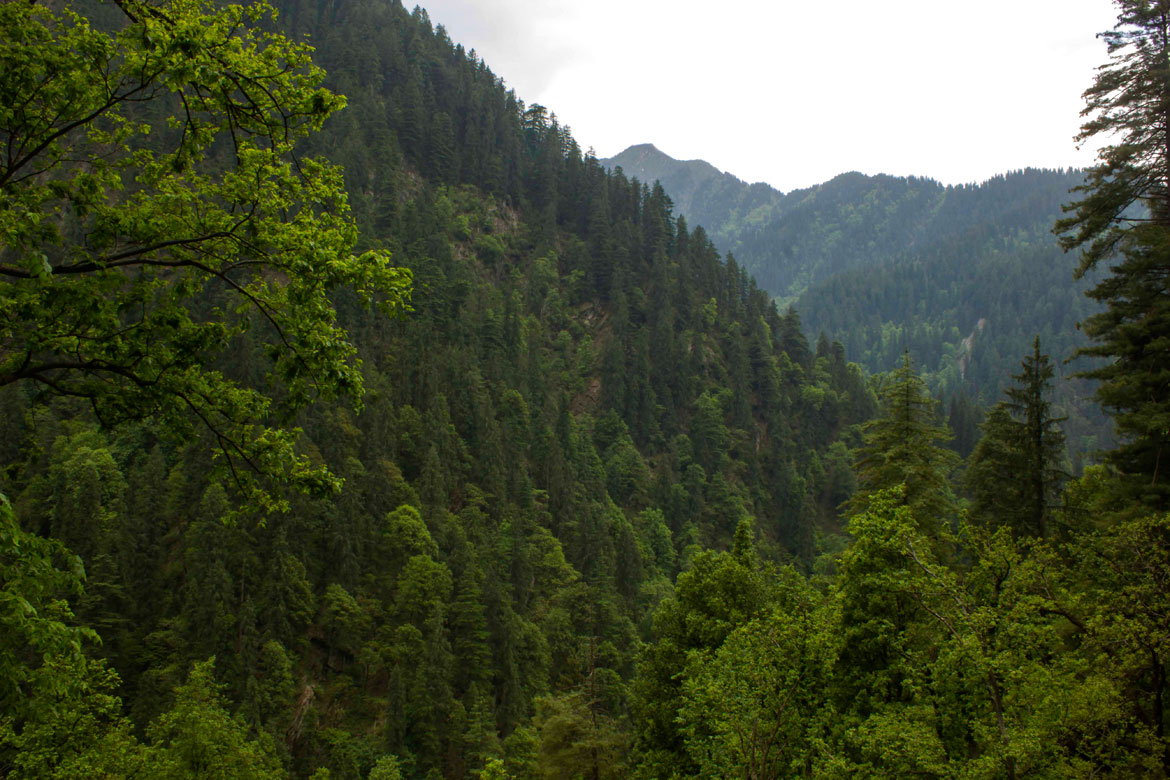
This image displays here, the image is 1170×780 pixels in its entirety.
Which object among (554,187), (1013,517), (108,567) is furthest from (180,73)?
(554,187)

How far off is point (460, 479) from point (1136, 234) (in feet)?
184

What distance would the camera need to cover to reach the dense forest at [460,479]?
621cm

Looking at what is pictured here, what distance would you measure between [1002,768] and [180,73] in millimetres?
12330

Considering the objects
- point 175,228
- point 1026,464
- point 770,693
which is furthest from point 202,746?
point 1026,464

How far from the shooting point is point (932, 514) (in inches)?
783

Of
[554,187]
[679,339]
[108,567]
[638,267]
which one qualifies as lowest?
[108,567]

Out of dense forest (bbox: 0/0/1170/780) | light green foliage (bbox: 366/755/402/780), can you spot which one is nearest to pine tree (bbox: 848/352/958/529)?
dense forest (bbox: 0/0/1170/780)

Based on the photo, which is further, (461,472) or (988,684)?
(461,472)

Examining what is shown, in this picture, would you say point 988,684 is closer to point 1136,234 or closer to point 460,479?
point 1136,234

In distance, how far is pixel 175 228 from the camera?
6363mm

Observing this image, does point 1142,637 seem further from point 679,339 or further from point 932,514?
point 679,339

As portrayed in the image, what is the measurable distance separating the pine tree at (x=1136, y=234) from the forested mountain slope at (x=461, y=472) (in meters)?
10.6

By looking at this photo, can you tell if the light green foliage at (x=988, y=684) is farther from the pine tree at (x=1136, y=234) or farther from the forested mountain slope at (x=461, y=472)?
the forested mountain slope at (x=461, y=472)

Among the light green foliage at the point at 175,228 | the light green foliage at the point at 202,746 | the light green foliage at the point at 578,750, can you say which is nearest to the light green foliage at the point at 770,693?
the light green foliage at the point at 578,750
